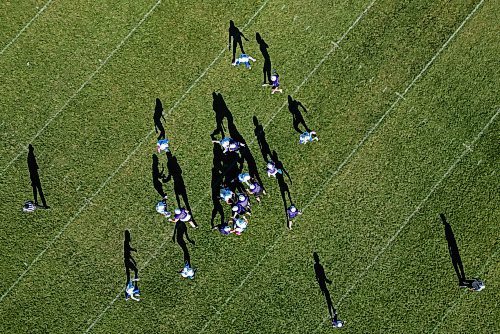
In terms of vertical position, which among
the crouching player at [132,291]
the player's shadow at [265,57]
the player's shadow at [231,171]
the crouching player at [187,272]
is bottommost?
the crouching player at [132,291]

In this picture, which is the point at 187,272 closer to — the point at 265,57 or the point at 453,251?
the point at 265,57

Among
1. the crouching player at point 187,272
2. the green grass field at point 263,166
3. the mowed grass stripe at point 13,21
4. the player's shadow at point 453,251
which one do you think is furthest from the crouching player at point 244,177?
the mowed grass stripe at point 13,21

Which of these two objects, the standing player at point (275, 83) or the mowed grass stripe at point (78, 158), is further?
the mowed grass stripe at point (78, 158)

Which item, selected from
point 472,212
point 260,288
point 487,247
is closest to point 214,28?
point 260,288

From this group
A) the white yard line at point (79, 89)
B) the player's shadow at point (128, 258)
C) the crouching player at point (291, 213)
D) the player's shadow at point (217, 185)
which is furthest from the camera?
the player's shadow at point (217, 185)

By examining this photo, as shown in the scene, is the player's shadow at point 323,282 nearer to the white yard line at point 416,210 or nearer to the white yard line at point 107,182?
the white yard line at point 416,210

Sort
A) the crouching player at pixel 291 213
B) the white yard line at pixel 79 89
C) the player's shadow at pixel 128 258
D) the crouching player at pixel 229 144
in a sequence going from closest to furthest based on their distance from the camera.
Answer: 1. the crouching player at pixel 229 144
2. the crouching player at pixel 291 213
3. the white yard line at pixel 79 89
4. the player's shadow at pixel 128 258

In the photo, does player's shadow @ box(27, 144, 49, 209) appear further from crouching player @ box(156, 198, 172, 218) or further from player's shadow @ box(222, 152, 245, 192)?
player's shadow @ box(222, 152, 245, 192)

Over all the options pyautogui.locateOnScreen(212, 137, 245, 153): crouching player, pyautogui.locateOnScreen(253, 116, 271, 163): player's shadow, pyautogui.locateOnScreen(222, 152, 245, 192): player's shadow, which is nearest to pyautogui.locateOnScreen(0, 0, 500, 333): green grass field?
pyautogui.locateOnScreen(253, 116, 271, 163): player's shadow
